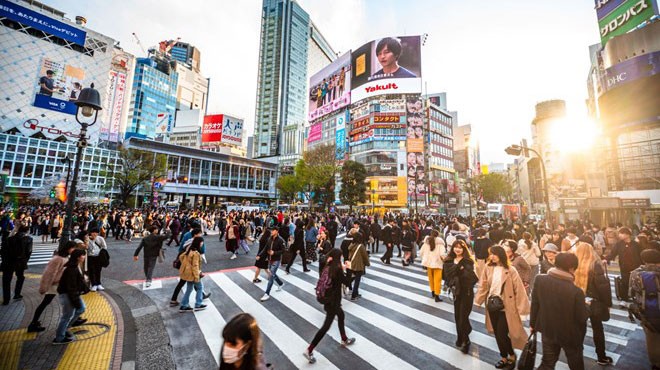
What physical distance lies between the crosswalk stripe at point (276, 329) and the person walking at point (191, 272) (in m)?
0.99

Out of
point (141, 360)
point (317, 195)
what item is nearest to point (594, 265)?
point (141, 360)

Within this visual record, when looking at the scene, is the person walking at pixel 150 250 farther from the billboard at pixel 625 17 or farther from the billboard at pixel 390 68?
the billboard at pixel 390 68

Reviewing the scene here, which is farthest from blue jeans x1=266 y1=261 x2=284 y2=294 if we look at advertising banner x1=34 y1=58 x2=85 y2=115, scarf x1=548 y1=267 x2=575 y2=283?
advertising banner x1=34 y1=58 x2=85 y2=115

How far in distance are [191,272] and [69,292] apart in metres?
1.88

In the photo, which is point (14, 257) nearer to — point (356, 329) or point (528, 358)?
point (356, 329)

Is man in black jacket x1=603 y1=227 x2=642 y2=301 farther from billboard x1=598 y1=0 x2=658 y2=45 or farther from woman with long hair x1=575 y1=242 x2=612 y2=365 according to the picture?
billboard x1=598 y1=0 x2=658 y2=45

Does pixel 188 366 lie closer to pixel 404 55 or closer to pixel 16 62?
pixel 404 55

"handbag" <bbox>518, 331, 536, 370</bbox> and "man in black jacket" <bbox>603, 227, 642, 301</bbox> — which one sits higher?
"man in black jacket" <bbox>603, 227, 642, 301</bbox>

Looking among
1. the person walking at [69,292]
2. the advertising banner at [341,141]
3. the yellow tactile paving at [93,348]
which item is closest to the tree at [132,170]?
the yellow tactile paving at [93,348]

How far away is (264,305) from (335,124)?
62.3m

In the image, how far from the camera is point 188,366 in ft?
12.0

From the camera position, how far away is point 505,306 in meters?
3.60

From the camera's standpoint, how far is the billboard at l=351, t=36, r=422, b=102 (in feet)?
170

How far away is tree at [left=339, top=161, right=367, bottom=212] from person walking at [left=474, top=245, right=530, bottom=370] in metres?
38.1
